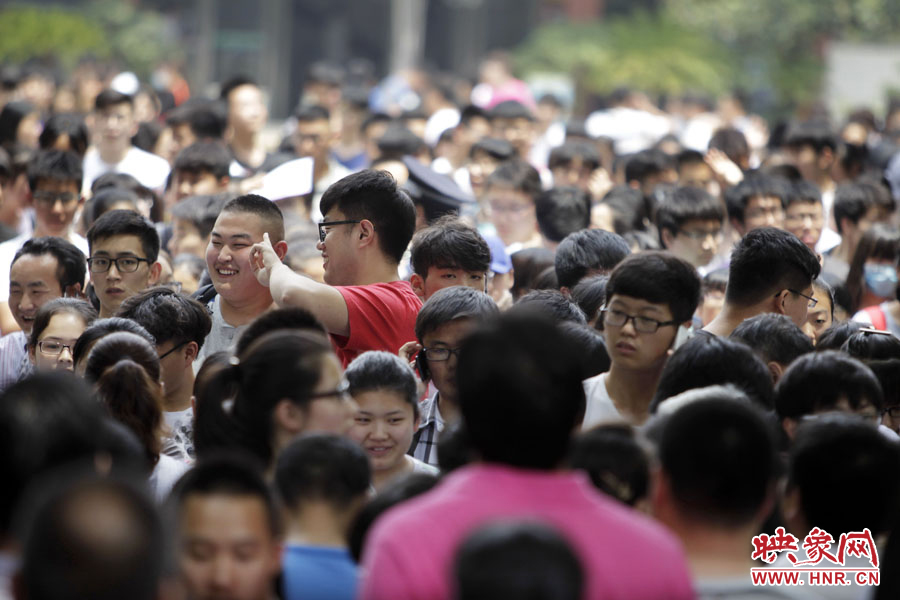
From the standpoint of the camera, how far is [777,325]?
4355mm

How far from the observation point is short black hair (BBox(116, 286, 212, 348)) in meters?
4.64

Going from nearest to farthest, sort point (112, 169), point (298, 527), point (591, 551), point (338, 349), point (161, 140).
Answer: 1. point (591, 551)
2. point (298, 527)
3. point (338, 349)
4. point (112, 169)
5. point (161, 140)

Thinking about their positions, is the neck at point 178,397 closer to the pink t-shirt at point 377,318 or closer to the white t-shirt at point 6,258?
the pink t-shirt at point 377,318

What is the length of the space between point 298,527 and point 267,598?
0.92ft

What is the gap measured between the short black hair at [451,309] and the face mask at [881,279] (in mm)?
2940

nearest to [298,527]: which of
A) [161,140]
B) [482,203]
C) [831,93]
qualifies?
[482,203]

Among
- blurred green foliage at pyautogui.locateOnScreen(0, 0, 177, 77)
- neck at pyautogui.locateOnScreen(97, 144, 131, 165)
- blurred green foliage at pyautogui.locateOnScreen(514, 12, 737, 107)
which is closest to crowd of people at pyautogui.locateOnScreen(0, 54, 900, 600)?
neck at pyautogui.locateOnScreen(97, 144, 131, 165)

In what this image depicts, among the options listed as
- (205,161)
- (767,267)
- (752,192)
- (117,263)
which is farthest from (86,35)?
(767,267)

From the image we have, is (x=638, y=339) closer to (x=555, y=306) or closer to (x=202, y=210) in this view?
(x=555, y=306)

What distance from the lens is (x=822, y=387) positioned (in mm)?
3680

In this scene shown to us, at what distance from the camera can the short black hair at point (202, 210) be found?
21.9 feet

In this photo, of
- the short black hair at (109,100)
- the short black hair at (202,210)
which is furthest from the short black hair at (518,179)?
the short black hair at (109,100)

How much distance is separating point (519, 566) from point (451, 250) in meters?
3.23

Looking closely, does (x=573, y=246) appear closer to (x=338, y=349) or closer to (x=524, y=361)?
(x=338, y=349)
